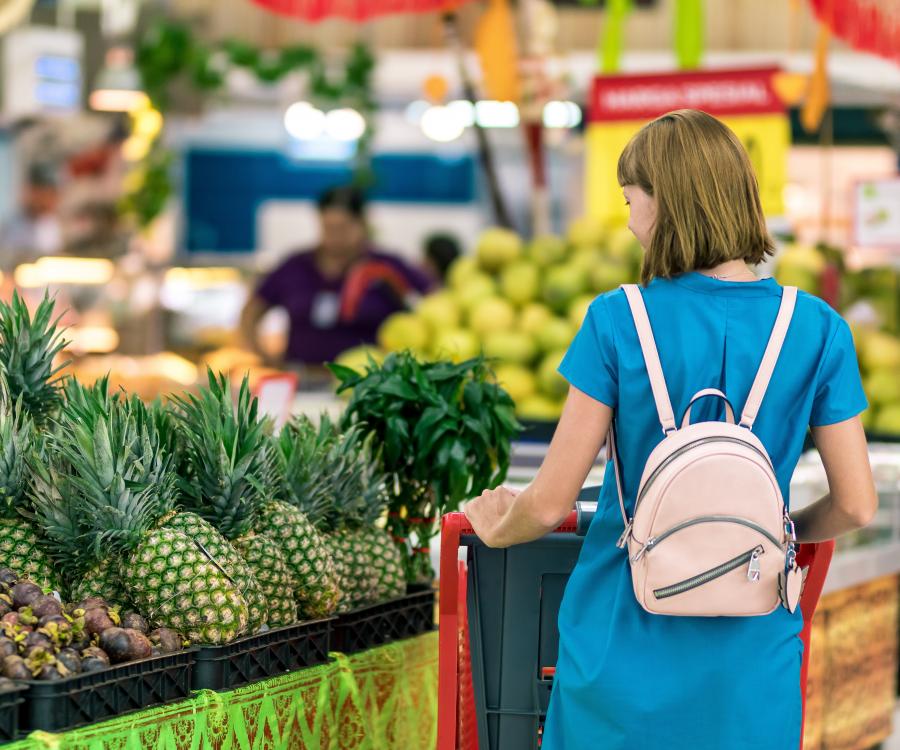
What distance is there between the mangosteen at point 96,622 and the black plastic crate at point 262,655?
188 mm

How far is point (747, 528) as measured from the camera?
7.01 feet

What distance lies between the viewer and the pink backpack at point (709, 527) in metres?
2.12

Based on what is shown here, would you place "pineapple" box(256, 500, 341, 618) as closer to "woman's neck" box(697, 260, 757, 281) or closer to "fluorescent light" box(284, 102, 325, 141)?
"woman's neck" box(697, 260, 757, 281)

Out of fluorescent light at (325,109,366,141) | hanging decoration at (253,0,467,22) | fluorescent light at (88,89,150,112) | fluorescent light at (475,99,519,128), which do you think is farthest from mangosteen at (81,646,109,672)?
fluorescent light at (475,99,519,128)

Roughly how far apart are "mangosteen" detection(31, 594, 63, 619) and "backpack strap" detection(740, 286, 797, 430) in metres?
1.27

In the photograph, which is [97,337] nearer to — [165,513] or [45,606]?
[165,513]

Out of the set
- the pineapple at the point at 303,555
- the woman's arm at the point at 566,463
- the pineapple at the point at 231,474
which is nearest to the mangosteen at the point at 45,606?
the pineapple at the point at 231,474

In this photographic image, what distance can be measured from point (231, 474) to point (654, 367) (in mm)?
1038

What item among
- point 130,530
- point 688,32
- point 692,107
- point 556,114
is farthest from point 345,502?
point 556,114

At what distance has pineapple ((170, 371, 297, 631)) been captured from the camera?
2.88m

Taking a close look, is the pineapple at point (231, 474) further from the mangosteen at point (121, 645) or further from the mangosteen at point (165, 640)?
the mangosteen at point (121, 645)

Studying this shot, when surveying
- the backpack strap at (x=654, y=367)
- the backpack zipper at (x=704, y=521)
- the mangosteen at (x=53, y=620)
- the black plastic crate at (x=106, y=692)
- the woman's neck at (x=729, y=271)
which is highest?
the woman's neck at (x=729, y=271)

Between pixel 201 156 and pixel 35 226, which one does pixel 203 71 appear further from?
pixel 201 156

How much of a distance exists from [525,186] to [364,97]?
306 inches
